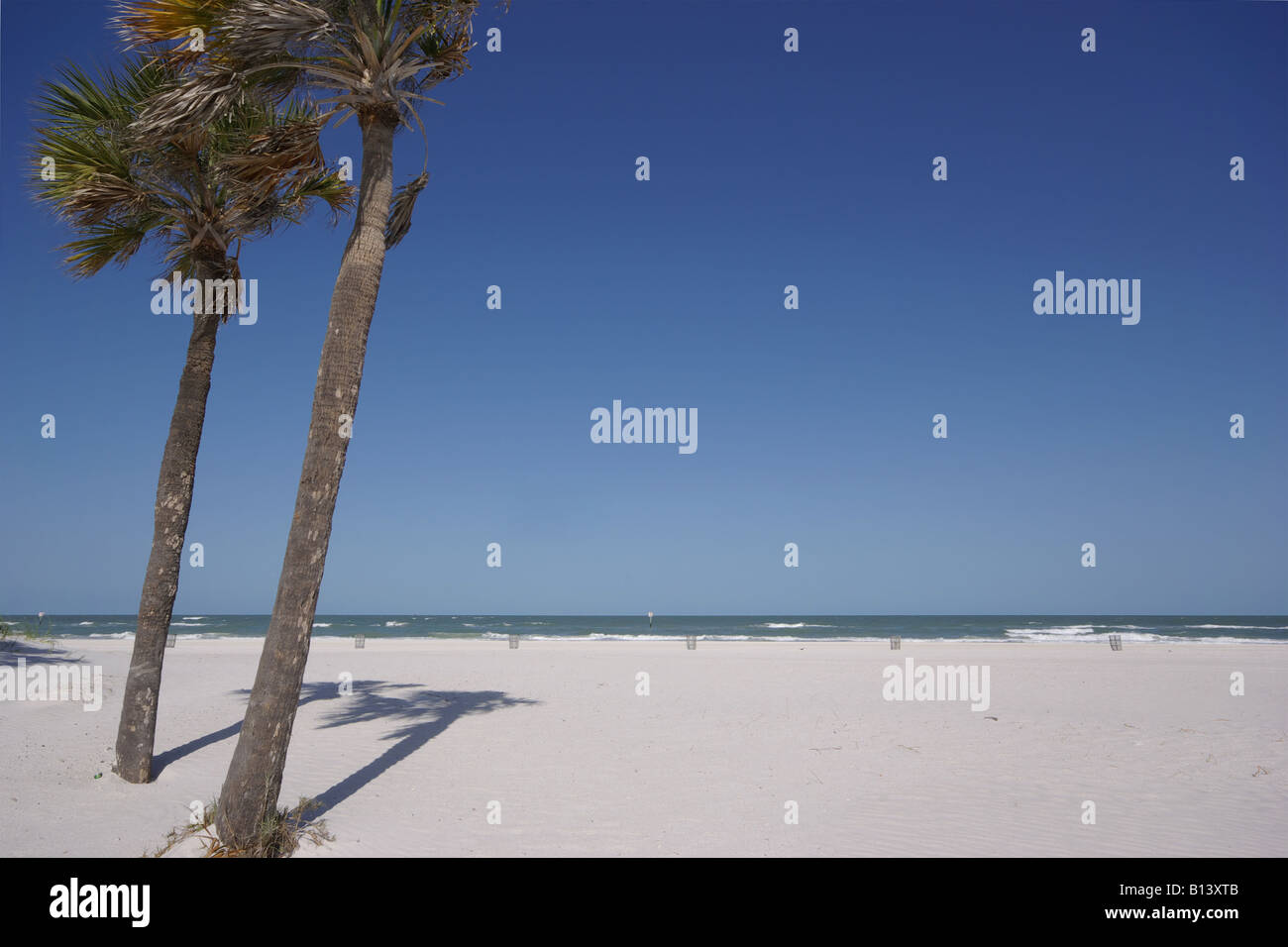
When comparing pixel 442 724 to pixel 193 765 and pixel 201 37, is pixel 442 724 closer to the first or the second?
pixel 193 765

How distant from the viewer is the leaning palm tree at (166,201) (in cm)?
782

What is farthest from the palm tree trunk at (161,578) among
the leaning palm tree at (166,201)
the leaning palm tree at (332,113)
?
the leaning palm tree at (332,113)

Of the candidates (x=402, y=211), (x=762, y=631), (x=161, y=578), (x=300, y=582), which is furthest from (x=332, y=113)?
(x=762, y=631)

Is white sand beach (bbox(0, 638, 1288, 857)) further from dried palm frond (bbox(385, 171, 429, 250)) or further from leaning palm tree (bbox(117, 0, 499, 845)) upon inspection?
dried palm frond (bbox(385, 171, 429, 250))

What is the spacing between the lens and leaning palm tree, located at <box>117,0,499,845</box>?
626 centimetres

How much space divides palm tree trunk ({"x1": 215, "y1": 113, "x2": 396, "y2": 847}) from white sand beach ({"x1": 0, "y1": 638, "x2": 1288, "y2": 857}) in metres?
0.65

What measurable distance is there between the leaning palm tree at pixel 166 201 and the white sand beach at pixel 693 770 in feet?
6.42

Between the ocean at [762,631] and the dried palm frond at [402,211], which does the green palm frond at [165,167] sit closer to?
the dried palm frond at [402,211]

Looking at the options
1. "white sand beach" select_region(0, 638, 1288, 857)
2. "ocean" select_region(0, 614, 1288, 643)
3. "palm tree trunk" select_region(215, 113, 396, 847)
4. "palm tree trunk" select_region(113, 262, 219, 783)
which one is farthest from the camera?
"ocean" select_region(0, 614, 1288, 643)

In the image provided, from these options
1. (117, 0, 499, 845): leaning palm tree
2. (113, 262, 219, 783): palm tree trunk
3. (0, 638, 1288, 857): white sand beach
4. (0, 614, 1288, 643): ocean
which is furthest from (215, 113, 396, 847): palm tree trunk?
(0, 614, 1288, 643): ocean

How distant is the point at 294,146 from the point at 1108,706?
17.1 meters
